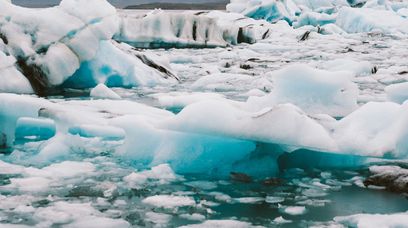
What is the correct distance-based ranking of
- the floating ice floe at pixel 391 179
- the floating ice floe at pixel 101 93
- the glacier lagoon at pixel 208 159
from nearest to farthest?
the glacier lagoon at pixel 208 159 → the floating ice floe at pixel 391 179 → the floating ice floe at pixel 101 93

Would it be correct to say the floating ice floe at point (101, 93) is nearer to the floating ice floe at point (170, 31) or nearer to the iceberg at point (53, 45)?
the iceberg at point (53, 45)

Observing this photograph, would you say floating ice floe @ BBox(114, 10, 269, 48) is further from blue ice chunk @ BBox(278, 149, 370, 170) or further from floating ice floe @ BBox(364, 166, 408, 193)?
floating ice floe @ BBox(364, 166, 408, 193)

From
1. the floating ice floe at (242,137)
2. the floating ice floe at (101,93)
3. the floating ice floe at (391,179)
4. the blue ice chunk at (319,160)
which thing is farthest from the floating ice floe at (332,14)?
the floating ice floe at (391,179)

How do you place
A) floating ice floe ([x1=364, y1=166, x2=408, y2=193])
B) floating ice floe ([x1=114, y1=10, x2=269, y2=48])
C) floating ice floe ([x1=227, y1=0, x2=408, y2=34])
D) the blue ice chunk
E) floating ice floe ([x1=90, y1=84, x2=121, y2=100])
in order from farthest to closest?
floating ice floe ([x1=227, y1=0, x2=408, y2=34]) < floating ice floe ([x1=114, y1=10, x2=269, y2=48]) < floating ice floe ([x1=90, y1=84, x2=121, y2=100]) < the blue ice chunk < floating ice floe ([x1=364, y1=166, x2=408, y2=193])

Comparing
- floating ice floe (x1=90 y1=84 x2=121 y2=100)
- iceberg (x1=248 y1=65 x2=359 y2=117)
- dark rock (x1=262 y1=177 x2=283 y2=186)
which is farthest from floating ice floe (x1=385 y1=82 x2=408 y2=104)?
floating ice floe (x1=90 y1=84 x2=121 y2=100)

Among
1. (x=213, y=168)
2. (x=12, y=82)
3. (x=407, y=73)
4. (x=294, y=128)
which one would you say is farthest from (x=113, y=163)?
(x=407, y=73)

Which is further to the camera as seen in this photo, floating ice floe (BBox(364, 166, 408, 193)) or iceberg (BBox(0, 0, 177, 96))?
iceberg (BBox(0, 0, 177, 96))

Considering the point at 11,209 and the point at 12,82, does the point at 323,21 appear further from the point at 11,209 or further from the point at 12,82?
the point at 11,209

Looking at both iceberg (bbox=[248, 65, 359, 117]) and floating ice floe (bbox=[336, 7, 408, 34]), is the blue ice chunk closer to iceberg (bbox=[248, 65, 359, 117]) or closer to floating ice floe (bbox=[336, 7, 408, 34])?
iceberg (bbox=[248, 65, 359, 117])

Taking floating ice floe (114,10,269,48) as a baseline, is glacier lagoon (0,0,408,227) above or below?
above

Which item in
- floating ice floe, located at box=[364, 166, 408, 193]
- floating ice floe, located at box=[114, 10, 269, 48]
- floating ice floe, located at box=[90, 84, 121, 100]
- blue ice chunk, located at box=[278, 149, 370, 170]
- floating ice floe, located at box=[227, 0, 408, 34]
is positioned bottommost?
floating ice floe, located at box=[227, 0, 408, 34]

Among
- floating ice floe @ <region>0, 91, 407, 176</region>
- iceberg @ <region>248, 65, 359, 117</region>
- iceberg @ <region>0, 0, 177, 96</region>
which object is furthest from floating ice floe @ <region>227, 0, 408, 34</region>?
floating ice floe @ <region>0, 91, 407, 176</region>

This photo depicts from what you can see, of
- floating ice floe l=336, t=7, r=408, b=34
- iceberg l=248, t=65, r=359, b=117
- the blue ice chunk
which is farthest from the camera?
floating ice floe l=336, t=7, r=408, b=34

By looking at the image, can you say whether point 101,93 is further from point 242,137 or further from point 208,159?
point 242,137
